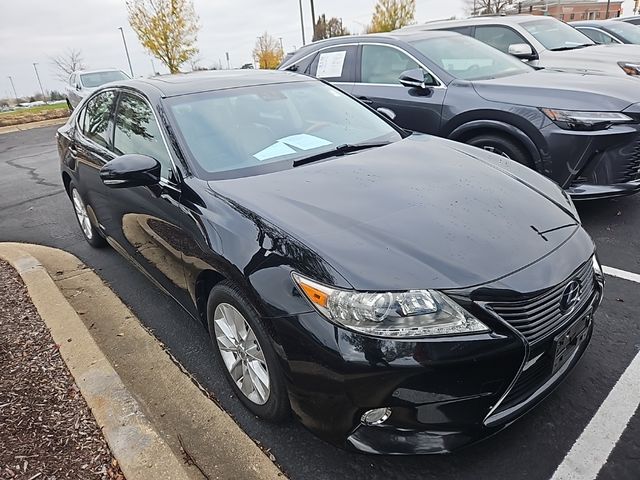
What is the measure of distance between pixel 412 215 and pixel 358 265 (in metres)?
0.44

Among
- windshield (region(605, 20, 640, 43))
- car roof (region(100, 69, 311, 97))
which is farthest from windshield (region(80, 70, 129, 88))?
windshield (region(605, 20, 640, 43))

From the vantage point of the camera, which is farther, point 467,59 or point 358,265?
point 467,59

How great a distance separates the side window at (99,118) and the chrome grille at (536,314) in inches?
121

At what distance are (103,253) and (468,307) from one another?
12.8ft

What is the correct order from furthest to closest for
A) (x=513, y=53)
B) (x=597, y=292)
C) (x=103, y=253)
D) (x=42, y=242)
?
(x=513, y=53) → (x=42, y=242) → (x=103, y=253) → (x=597, y=292)

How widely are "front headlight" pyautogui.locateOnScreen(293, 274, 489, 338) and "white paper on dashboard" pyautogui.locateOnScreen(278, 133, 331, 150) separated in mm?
1416

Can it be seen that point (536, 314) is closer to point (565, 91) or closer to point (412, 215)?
point (412, 215)

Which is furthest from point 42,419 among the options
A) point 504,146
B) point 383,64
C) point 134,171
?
point 383,64

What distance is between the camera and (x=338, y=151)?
291cm

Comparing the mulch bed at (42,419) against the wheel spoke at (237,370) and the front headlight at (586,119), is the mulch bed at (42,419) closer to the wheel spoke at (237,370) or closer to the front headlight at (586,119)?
the wheel spoke at (237,370)

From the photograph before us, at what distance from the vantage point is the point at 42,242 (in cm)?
510

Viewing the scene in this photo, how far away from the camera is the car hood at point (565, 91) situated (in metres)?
3.92

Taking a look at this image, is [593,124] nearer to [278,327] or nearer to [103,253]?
[278,327]

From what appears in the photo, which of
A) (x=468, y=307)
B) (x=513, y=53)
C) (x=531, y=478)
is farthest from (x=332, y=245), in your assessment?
(x=513, y=53)
